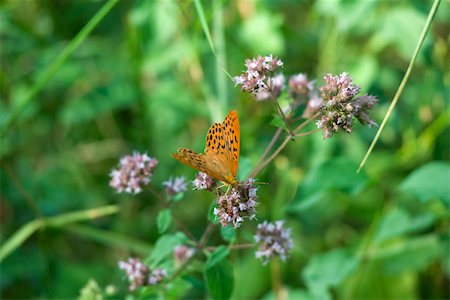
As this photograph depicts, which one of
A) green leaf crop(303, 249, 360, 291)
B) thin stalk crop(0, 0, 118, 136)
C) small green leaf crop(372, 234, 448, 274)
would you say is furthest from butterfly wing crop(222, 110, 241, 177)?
small green leaf crop(372, 234, 448, 274)

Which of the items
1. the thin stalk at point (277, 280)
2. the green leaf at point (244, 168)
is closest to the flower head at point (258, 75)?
the green leaf at point (244, 168)

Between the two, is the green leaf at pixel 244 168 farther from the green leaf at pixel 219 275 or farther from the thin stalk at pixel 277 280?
the thin stalk at pixel 277 280

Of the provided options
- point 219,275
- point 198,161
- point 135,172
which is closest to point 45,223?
point 135,172

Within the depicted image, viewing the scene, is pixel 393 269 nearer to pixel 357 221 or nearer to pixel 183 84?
pixel 357 221

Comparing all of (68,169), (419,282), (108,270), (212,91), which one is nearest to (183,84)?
(212,91)

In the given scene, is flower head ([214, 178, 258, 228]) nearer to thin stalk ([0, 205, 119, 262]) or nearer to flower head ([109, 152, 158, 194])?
flower head ([109, 152, 158, 194])

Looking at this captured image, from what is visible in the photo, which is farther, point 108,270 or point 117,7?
point 117,7
